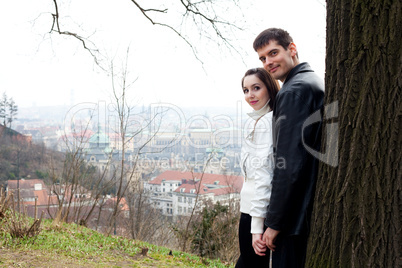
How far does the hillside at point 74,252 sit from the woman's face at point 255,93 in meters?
2.54

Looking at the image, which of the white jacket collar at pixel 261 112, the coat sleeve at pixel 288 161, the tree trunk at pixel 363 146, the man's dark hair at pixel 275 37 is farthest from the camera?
the white jacket collar at pixel 261 112

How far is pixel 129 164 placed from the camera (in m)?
7.17

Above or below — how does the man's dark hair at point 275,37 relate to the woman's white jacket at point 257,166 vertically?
above

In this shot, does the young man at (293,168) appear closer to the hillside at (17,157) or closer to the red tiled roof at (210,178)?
the red tiled roof at (210,178)

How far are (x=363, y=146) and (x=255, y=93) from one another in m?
0.69

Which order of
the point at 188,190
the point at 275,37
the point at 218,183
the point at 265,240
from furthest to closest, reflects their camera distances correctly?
the point at 188,190, the point at 218,183, the point at 275,37, the point at 265,240

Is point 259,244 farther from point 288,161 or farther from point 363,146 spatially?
point 363,146

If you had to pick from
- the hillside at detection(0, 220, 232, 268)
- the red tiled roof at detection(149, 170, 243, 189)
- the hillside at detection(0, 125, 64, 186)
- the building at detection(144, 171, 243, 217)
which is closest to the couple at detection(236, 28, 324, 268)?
the hillside at detection(0, 220, 232, 268)

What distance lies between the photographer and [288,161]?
1.48 m

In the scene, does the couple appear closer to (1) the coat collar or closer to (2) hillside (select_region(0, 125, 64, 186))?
(1) the coat collar

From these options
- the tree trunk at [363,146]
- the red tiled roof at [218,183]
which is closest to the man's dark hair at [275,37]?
the tree trunk at [363,146]

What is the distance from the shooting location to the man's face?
1733 mm

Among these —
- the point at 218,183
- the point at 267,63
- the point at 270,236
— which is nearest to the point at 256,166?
the point at 270,236

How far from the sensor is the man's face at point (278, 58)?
1733mm
